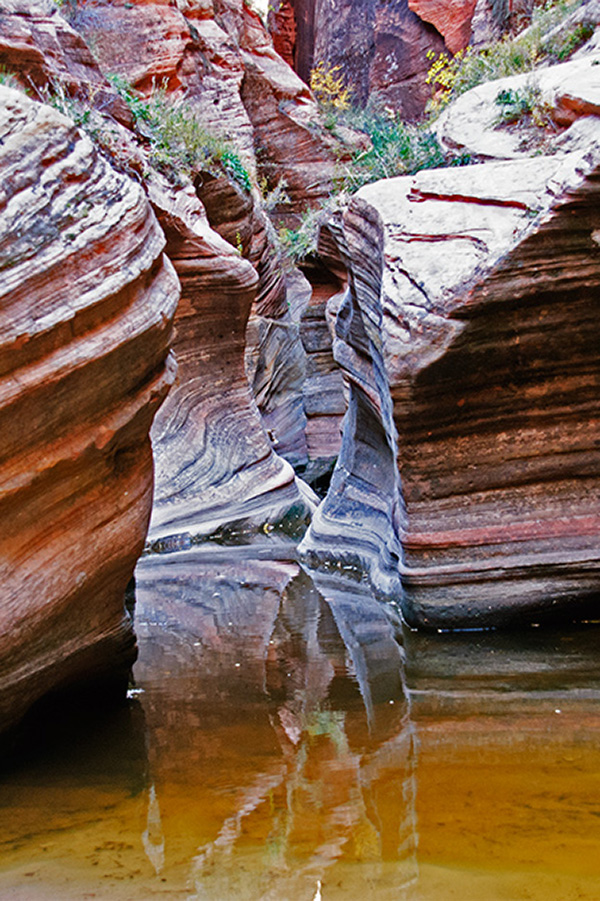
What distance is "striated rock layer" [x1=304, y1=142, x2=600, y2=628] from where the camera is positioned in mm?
4527

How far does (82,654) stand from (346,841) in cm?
192

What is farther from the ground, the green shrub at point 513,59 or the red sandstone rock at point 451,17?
the red sandstone rock at point 451,17

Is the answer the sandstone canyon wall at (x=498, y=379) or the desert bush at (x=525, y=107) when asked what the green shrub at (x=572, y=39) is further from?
the sandstone canyon wall at (x=498, y=379)

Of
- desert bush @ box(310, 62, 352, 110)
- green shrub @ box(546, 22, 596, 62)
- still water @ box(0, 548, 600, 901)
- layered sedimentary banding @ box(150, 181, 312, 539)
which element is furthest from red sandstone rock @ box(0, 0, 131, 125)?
desert bush @ box(310, 62, 352, 110)

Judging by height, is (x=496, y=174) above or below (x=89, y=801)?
above

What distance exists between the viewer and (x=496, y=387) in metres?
4.84

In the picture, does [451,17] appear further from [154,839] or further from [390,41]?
[154,839]

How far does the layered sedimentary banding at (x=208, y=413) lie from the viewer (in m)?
9.40

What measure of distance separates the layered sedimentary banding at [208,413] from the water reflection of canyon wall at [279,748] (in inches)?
122

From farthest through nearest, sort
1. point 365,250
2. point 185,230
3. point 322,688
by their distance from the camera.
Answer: point 185,230 < point 365,250 < point 322,688

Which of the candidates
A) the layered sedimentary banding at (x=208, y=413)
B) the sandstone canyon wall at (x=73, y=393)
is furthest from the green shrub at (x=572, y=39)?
the sandstone canyon wall at (x=73, y=393)

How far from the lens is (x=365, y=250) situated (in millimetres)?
6168

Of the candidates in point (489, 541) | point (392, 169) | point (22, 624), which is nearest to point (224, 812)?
point (22, 624)

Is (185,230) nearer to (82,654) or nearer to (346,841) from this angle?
(82,654)
